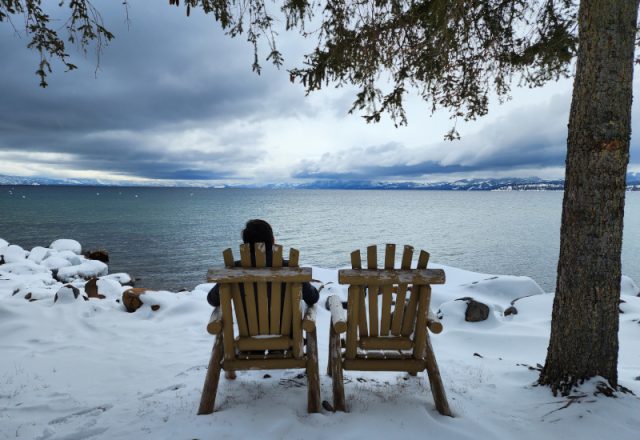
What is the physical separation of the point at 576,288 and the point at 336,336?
92.8 inches

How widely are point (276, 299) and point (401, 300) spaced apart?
1.18 metres

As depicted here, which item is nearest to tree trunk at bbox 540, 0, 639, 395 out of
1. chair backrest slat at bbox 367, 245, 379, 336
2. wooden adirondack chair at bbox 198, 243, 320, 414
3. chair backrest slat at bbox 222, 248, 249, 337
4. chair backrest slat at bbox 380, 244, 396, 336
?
chair backrest slat at bbox 380, 244, 396, 336

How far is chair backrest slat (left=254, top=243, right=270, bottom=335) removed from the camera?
Answer: 319 centimetres

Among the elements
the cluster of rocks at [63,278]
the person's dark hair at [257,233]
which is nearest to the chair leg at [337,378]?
the person's dark hair at [257,233]

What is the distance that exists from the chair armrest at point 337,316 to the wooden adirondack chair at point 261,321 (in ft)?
0.68

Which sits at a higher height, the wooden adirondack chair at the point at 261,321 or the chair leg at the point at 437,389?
the wooden adirondack chair at the point at 261,321

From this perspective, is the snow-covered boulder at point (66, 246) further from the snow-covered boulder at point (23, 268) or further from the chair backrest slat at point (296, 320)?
the chair backrest slat at point (296, 320)

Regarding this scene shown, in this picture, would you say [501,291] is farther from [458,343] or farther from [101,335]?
[101,335]

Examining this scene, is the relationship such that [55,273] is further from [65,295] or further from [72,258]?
[65,295]

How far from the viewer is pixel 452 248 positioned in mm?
28484

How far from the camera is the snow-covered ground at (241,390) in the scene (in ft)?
9.73

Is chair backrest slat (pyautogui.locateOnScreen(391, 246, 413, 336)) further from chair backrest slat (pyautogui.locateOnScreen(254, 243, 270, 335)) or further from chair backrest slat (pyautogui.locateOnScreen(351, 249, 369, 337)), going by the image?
chair backrest slat (pyautogui.locateOnScreen(254, 243, 270, 335))

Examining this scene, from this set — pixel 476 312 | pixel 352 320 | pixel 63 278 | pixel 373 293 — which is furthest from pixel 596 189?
pixel 63 278

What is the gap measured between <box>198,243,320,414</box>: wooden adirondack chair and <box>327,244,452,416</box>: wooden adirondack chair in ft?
0.93
